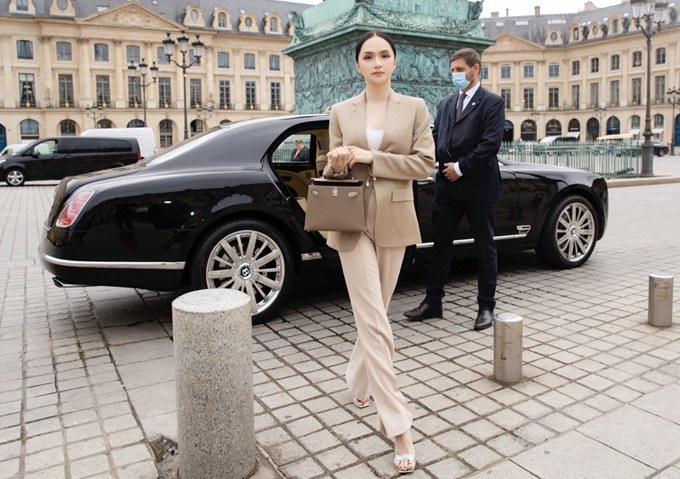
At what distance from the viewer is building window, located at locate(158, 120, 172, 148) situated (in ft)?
238

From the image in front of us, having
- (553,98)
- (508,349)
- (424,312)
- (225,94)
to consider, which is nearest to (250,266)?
(424,312)

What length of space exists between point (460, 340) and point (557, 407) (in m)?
1.27

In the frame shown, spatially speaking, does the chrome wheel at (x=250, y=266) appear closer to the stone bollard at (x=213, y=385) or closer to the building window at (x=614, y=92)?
the stone bollard at (x=213, y=385)

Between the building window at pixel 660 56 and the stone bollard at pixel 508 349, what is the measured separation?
82526mm

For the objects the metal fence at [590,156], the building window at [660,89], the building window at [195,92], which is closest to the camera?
the metal fence at [590,156]

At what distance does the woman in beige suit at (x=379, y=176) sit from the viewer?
299cm

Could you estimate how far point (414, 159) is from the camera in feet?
10.4

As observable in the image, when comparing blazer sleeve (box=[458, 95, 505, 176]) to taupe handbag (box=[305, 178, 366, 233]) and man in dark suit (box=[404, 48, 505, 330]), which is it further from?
taupe handbag (box=[305, 178, 366, 233])

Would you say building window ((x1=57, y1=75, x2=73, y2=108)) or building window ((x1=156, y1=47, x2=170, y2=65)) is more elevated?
building window ((x1=156, y1=47, x2=170, y2=65))

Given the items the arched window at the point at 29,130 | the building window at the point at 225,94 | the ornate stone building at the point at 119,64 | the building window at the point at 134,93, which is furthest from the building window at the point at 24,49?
the building window at the point at 225,94

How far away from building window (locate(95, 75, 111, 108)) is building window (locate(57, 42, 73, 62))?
10.9ft

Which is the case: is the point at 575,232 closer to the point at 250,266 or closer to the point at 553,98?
the point at 250,266

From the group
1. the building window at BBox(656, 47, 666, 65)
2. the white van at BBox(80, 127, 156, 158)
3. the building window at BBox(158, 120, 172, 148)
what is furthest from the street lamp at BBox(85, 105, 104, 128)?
the building window at BBox(656, 47, 666, 65)

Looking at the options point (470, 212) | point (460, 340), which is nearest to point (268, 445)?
point (460, 340)
